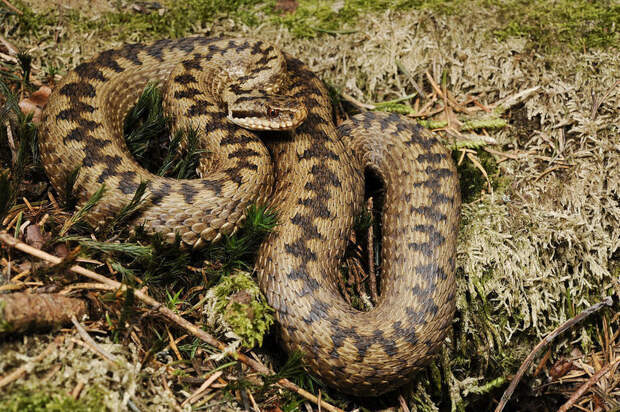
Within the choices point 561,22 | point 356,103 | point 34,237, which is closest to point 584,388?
point 356,103

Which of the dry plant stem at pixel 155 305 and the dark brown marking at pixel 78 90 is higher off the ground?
the dark brown marking at pixel 78 90

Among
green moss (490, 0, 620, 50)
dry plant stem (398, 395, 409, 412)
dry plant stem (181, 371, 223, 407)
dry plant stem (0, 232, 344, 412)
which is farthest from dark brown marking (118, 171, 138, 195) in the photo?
green moss (490, 0, 620, 50)

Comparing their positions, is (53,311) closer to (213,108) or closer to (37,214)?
(37,214)

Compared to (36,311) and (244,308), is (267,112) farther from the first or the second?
(36,311)

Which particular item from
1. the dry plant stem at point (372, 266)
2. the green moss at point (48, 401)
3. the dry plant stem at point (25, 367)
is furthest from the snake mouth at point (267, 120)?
the green moss at point (48, 401)

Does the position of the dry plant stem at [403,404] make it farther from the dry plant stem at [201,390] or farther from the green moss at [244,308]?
the dry plant stem at [201,390]
